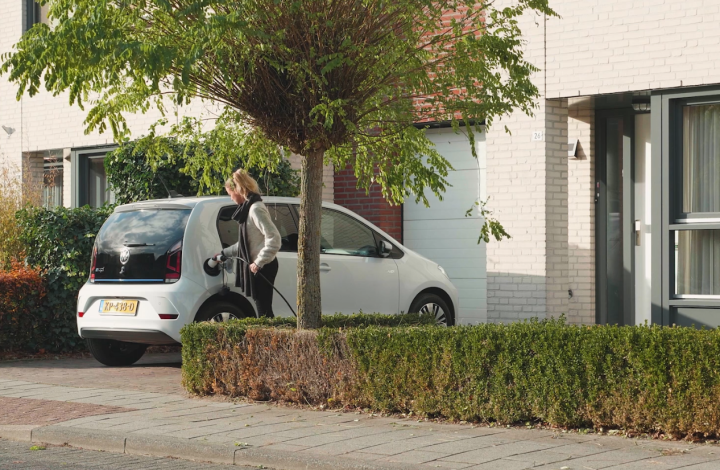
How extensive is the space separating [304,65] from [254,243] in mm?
2328

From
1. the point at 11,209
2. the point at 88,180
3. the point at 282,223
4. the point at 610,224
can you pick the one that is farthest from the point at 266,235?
the point at 88,180

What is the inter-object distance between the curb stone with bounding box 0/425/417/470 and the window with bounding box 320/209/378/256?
4168 mm

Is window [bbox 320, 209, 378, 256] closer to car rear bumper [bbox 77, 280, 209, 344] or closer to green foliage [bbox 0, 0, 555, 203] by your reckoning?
car rear bumper [bbox 77, 280, 209, 344]

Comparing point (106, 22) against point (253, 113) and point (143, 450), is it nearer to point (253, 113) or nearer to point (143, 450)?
point (253, 113)

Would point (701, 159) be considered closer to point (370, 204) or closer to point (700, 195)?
point (700, 195)

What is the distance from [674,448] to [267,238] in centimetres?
443

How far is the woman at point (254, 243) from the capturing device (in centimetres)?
952

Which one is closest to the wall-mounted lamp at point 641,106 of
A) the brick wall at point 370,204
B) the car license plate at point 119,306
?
the brick wall at point 370,204

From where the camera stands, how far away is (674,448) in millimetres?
6285

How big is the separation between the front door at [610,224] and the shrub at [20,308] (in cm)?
663

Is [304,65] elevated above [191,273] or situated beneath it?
elevated above

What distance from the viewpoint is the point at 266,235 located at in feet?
31.3

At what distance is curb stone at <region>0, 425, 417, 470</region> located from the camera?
19.9ft

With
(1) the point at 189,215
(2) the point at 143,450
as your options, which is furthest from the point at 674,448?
(1) the point at 189,215
